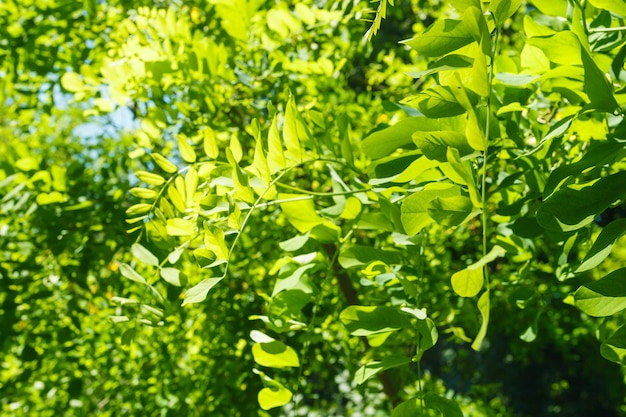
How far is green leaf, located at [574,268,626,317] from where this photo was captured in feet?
1.61

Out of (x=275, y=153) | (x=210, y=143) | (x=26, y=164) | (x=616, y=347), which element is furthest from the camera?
(x=26, y=164)

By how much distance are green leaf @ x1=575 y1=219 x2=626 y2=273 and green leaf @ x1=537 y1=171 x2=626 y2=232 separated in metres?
0.02

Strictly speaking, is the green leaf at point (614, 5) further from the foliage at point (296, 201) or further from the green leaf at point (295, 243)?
the green leaf at point (295, 243)

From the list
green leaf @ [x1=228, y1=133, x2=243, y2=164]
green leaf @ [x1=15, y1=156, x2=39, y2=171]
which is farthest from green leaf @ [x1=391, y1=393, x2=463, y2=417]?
green leaf @ [x1=15, y1=156, x2=39, y2=171]

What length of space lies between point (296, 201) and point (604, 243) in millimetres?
377

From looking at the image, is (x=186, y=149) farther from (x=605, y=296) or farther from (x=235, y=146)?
(x=605, y=296)

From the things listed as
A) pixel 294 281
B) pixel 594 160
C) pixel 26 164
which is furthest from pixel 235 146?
pixel 26 164

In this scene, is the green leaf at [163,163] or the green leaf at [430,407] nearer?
the green leaf at [430,407]

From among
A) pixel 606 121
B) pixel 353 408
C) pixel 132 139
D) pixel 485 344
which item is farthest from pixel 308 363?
pixel 485 344

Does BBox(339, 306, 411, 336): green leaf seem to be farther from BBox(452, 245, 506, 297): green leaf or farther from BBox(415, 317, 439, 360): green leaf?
BBox(452, 245, 506, 297): green leaf

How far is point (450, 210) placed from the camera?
520mm

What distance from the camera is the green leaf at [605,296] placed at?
490 millimetres

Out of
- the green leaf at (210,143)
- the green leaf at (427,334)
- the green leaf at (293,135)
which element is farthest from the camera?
the green leaf at (210,143)

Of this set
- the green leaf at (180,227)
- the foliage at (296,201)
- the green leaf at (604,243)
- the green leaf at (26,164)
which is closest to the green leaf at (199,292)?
the foliage at (296,201)
